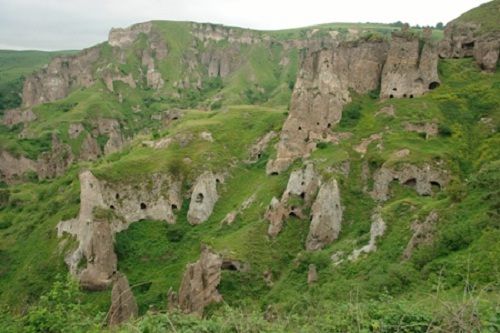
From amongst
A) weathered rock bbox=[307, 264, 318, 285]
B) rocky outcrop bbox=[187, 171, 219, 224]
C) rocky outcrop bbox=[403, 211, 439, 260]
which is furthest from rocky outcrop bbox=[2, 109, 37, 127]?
rocky outcrop bbox=[403, 211, 439, 260]

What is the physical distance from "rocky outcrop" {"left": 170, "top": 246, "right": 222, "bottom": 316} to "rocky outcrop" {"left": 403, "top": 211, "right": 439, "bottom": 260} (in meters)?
16.7

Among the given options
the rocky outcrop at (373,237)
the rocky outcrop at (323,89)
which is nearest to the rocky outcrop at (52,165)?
the rocky outcrop at (323,89)

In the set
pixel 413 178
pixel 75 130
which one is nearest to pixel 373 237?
pixel 413 178

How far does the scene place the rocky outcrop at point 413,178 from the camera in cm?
4912

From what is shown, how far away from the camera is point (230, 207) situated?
62062 millimetres

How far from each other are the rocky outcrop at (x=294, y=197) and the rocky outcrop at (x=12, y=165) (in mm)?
94349

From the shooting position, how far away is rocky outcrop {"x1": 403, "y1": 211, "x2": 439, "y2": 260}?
3594cm

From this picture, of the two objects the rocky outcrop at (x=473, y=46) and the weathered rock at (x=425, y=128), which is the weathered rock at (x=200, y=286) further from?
the rocky outcrop at (x=473, y=46)

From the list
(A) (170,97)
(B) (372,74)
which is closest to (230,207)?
(B) (372,74)

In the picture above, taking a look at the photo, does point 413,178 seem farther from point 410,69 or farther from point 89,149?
point 89,149

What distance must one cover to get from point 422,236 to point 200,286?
62.5 ft

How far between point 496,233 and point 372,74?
1513 inches

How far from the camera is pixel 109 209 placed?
193 ft

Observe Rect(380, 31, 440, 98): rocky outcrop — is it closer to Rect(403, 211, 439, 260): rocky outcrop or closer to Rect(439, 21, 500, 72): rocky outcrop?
Rect(439, 21, 500, 72): rocky outcrop
